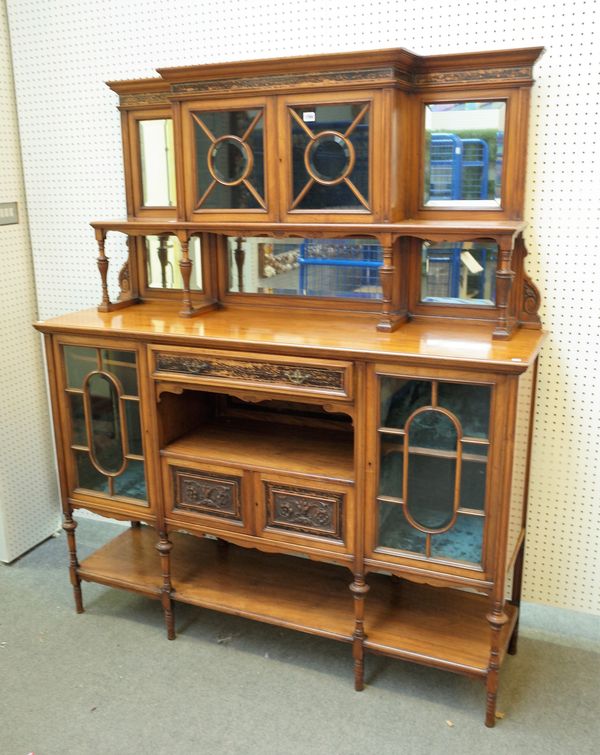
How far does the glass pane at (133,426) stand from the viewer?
2689 millimetres

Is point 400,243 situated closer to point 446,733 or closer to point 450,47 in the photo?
point 450,47

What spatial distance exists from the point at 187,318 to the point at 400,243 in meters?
0.83

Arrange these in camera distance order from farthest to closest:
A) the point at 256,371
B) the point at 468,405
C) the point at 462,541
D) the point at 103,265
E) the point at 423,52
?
the point at 103,265
the point at 423,52
the point at 256,371
the point at 462,541
the point at 468,405

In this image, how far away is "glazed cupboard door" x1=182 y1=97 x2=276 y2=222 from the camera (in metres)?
2.52

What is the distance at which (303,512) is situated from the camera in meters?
2.46

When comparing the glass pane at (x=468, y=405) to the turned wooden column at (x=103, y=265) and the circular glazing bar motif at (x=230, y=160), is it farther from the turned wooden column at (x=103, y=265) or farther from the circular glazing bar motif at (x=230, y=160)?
the turned wooden column at (x=103, y=265)

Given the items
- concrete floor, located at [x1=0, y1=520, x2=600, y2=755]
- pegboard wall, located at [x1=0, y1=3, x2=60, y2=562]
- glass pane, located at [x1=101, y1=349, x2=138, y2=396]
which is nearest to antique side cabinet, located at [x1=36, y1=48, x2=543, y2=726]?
glass pane, located at [x1=101, y1=349, x2=138, y2=396]

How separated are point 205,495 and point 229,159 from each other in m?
1.20

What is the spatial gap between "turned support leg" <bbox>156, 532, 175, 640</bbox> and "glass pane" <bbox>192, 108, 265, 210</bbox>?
49.2 inches

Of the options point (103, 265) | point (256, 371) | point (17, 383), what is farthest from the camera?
point (17, 383)

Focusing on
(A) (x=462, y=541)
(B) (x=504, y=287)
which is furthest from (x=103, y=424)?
(B) (x=504, y=287)

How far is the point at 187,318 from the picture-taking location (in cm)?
272

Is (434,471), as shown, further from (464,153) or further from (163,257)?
(163,257)

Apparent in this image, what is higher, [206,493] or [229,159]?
[229,159]
